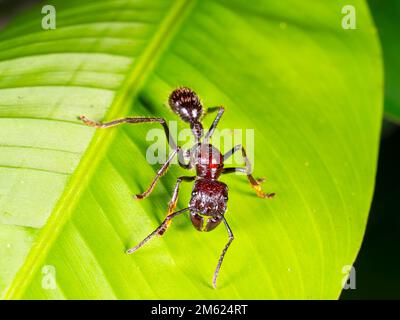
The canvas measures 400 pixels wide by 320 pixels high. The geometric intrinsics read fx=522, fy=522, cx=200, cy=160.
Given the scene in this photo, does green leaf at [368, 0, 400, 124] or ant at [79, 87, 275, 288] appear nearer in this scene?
ant at [79, 87, 275, 288]

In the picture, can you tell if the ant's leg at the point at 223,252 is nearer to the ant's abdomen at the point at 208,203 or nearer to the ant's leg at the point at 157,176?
the ant's abdomen at the point at 208,203

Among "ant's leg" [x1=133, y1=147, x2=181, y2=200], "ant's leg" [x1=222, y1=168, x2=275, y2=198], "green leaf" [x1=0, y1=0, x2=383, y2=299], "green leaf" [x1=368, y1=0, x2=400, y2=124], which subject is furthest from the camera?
"green leaf" [x1=368, y1=0, x2=400, y2=124]

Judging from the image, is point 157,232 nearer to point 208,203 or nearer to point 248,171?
point 208,203

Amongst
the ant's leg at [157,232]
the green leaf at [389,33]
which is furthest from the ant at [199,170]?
the green leaf at [389,33]

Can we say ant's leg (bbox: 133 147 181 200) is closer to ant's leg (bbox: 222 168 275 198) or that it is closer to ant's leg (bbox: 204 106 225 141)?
ant's leg (bbox: 204 106 225 141)

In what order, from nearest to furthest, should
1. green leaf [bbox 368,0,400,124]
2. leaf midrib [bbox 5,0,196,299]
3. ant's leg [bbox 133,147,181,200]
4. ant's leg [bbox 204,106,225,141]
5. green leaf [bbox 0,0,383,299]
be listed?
leaf midrib [bbox 5,0,196,299] → green leaf [bbox 0,0,383,299] → ant's leg [bbox 133,147,181,200] → ant's leg [bbox 204,106,225,141] → green leaf [bbox 368,0,400,124]

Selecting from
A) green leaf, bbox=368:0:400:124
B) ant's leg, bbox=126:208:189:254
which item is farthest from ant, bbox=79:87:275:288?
green leaf, bbox=368:0:400:124

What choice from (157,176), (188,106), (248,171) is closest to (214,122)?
(188,106)
